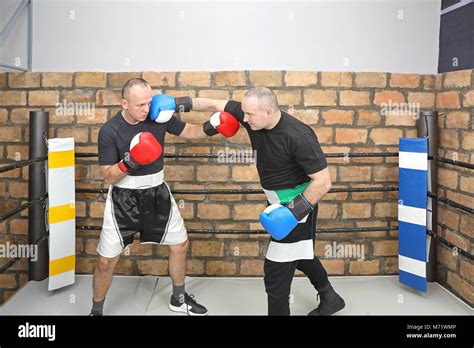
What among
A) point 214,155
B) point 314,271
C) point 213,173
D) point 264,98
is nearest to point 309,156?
point 264,98

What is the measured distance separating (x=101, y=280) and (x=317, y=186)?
4.10 ft

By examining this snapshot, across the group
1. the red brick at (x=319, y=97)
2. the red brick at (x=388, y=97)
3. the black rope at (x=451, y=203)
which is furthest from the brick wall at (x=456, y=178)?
the red brick at (x=319, y=97)

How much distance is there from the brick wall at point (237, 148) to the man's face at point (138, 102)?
611 millimetres

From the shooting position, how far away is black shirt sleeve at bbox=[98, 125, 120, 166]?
7.68 ft

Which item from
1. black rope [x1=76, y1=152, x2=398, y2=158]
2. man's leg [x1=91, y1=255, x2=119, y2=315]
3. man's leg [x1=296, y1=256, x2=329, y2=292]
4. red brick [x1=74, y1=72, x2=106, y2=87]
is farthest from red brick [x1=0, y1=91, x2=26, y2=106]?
man's leg [x1=296, y1=256, x2=329, y2=292]

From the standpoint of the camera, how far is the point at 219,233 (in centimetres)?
291

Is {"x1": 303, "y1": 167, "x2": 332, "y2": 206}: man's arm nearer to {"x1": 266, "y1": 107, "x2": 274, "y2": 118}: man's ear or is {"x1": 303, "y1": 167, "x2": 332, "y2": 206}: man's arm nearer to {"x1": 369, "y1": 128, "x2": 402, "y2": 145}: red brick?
{"x1": 266, "y1": 107, "x2": 274, "y2": 118}: man's ear

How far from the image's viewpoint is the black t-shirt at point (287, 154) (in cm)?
209

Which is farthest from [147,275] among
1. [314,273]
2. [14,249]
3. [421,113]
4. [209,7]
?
[421,113]

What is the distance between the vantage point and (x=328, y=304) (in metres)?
2.45

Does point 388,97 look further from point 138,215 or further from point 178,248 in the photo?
point 138,215

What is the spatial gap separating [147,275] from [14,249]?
2.98 ft

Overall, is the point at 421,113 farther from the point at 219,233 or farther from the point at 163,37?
the point at 163,37

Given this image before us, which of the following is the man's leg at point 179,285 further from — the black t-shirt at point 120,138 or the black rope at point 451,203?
the black rope at point 451,203
